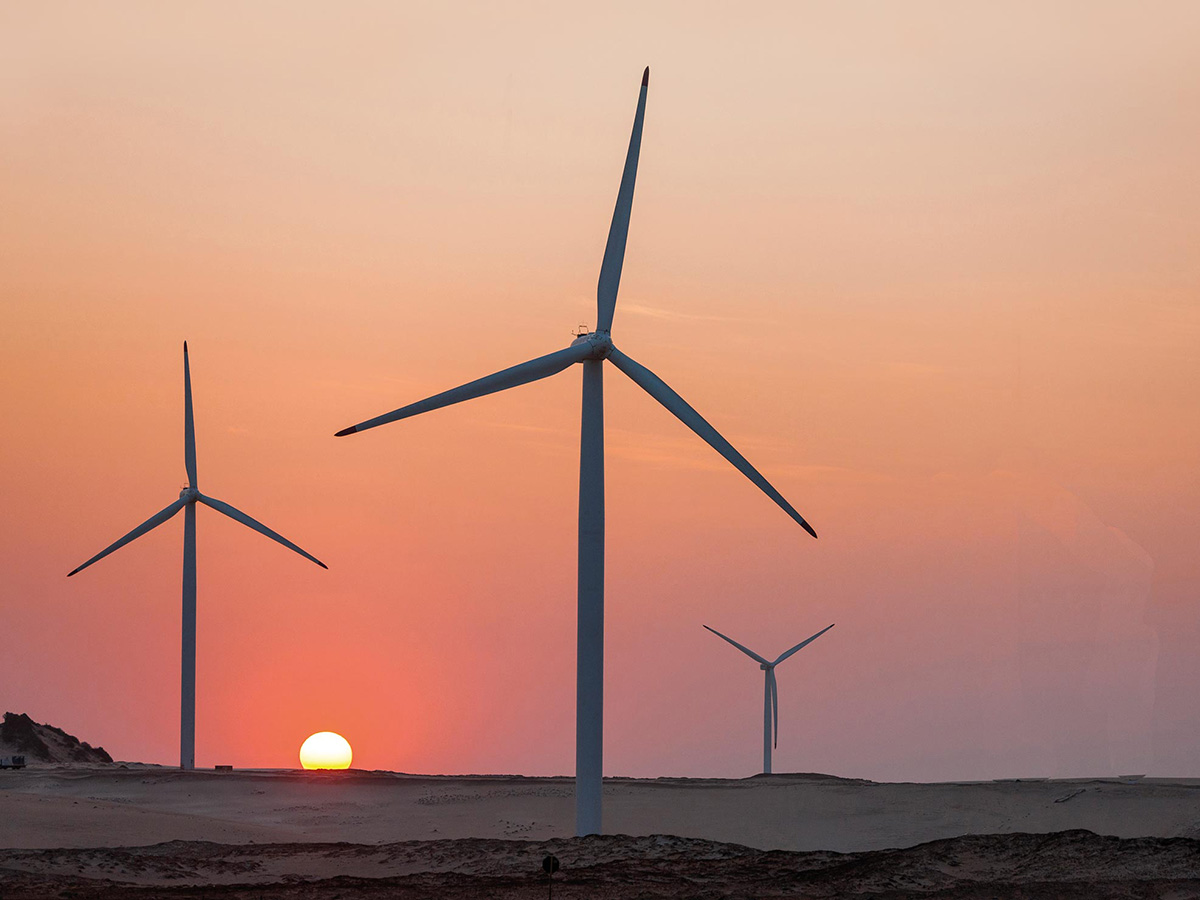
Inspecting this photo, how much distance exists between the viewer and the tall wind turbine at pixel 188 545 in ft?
239

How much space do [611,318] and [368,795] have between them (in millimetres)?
29729

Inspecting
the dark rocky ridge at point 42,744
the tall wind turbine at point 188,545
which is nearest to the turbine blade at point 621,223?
the tall wind turbine at point 188,545

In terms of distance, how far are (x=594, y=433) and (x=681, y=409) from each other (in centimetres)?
362

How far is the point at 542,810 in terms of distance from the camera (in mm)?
58531

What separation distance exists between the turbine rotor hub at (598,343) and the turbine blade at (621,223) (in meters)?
1.89

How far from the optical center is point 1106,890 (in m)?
34.5

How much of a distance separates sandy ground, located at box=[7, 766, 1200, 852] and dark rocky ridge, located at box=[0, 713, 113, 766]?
43739mm

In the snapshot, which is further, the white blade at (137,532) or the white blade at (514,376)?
the white blade at (137,532)

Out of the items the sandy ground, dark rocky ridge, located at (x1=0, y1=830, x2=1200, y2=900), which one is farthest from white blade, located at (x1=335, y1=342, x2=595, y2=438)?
the sandy ground

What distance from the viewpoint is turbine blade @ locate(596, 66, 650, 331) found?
4488 centimetres

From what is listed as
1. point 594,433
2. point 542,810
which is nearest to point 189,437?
point 542,810

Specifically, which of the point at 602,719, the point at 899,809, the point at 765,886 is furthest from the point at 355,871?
the point at 899,809

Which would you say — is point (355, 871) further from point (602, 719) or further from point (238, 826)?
point (238, 826)

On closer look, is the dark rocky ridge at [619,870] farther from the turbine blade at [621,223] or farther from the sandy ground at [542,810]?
the turbine blade at [621,223]
